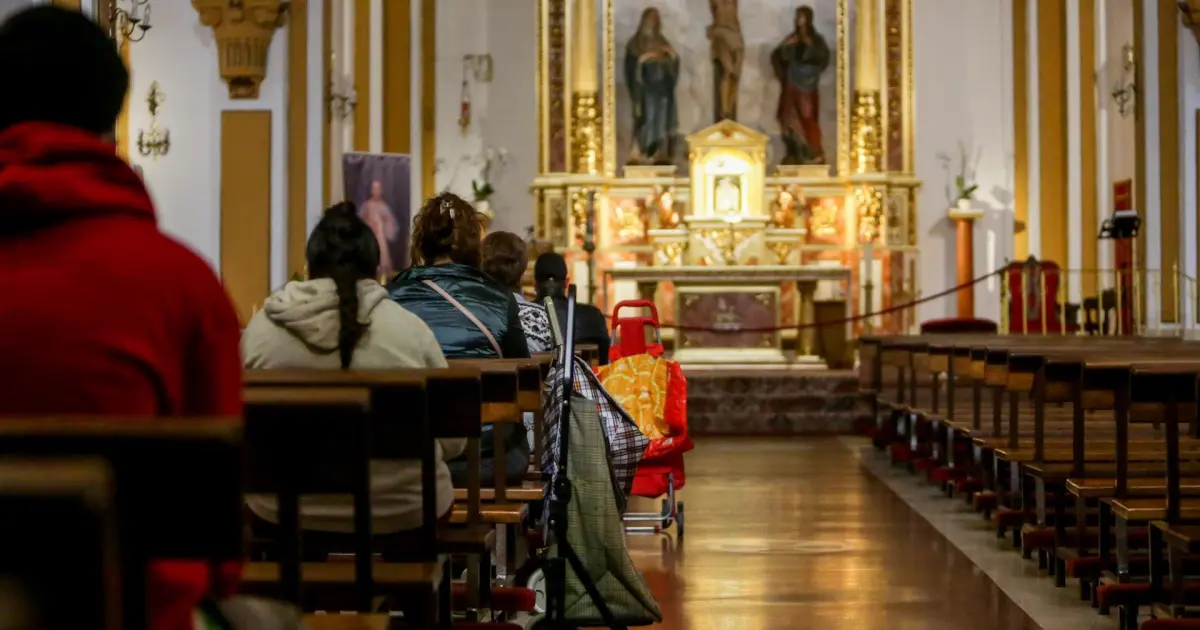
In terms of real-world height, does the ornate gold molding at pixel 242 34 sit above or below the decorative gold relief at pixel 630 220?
above

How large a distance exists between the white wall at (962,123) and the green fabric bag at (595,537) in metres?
14.9

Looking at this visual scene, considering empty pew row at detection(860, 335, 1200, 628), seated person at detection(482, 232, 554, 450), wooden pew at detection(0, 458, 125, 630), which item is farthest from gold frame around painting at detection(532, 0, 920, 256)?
wooden pew at detection(0, 458, 125, 630)

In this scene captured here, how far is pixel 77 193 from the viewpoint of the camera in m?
1.97

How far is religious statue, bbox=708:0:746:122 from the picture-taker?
1870cm

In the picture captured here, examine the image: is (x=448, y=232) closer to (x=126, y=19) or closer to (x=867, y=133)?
(x=126, y=19)

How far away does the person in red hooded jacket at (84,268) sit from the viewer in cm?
193

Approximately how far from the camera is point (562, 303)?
7.43m

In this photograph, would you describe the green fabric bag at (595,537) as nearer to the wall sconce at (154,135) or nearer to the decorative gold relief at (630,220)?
the wall sconce at (154,135)

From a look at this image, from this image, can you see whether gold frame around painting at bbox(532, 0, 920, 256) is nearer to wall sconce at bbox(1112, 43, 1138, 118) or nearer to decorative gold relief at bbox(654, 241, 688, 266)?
decorative gold relief at bbox(654, 241, 688, 266)

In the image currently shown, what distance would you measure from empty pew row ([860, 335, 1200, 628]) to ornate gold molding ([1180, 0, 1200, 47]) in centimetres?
490

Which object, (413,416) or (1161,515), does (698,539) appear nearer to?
(1161,515)

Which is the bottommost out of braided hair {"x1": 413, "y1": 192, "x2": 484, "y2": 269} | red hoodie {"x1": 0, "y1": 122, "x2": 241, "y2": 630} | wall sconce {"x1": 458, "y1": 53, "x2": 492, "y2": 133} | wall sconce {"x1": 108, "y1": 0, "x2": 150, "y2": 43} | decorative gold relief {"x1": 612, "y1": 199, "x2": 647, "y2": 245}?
red hoodie {"x1": 0, "y1": 122, "x2": 241, "y2": 630}

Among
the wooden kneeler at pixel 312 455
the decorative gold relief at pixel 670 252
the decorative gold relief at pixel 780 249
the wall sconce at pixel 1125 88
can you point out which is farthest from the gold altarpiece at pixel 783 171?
the wooden kneeler at pixel 312 455

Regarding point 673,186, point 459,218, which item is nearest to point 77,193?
point 459,218
